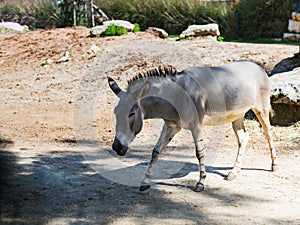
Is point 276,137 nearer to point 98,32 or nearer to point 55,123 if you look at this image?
point 55,123

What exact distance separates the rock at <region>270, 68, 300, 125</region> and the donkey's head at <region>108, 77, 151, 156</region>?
4142 millimetres

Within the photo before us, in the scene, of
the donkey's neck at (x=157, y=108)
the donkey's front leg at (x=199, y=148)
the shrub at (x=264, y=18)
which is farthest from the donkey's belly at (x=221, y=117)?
the shrub at (x=264, y=18)

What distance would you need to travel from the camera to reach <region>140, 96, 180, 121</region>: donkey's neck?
5132 millimetres

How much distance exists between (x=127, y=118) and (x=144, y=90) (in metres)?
0.34

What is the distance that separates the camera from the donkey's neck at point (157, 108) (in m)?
5.13

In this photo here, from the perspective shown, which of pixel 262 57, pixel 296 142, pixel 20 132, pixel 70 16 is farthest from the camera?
pixel 70 16

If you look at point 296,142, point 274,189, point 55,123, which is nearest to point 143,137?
point 55,123

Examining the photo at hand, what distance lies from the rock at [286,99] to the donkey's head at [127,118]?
4.14 m

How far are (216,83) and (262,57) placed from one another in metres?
6.74

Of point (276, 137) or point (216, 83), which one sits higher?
point (216, 83)

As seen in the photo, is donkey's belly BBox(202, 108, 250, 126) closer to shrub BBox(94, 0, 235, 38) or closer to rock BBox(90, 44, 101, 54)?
rock BBox(90, 44, 101, 54)

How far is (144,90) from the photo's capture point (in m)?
5.03

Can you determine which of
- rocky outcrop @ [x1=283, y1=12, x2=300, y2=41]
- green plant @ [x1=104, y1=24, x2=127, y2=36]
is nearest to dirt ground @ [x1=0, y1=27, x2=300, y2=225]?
green plant @ [x1=104, y1=24, x2=127, y2=36]

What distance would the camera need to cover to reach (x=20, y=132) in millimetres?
8320
